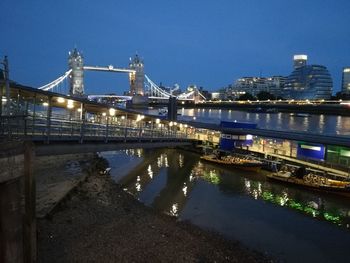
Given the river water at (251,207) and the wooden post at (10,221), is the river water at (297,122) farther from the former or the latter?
the wooden post at (10,221)

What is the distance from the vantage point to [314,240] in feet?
50.9

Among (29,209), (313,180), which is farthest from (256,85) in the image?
(29,209)

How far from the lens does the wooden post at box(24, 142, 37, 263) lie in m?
8.25

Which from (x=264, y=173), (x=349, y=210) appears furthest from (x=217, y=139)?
(x=349, y=210)

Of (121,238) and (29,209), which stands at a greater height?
(29,209)

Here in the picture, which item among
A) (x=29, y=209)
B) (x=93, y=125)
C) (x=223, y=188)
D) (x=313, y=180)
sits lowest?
(x=223, y=188)

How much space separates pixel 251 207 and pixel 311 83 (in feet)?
326

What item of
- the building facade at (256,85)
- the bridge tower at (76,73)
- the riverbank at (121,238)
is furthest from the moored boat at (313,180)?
the building facade at (256,85)

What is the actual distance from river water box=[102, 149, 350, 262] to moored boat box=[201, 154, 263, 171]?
68cm

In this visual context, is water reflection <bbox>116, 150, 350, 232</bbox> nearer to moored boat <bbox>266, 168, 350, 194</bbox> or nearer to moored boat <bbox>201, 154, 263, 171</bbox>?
moored boat <bbox>266, 168, 350, 194</bbox>

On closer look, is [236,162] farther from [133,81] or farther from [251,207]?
[133,81]

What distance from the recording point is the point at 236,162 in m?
30.7

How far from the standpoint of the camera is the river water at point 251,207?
14.9 m

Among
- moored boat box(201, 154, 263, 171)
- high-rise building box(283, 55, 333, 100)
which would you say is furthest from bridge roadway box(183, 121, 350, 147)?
high-rise building box(283, 55, 333, 100)
